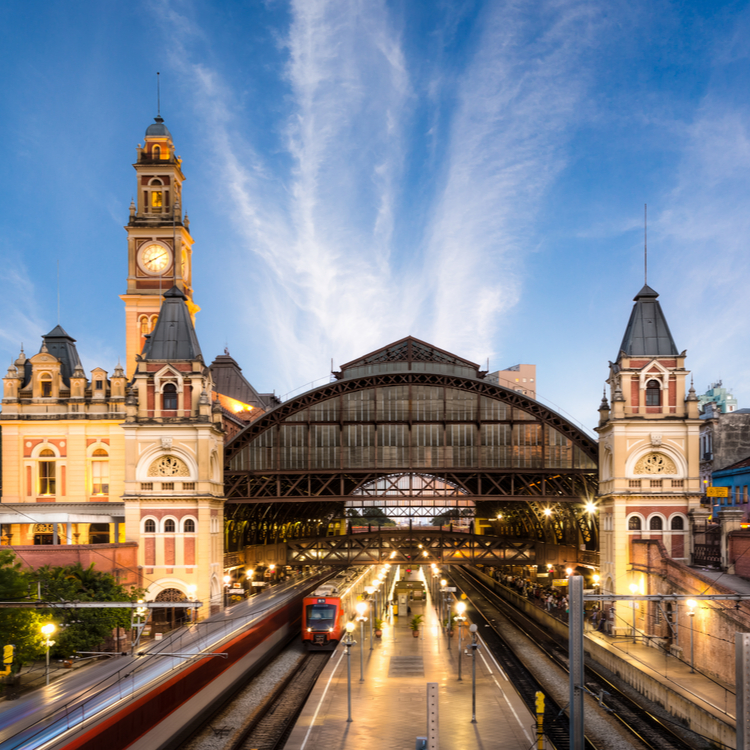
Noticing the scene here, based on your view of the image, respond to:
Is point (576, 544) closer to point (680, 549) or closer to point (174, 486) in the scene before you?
point (680, 549)

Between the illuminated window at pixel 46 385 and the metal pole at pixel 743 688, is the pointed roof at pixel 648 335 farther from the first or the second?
the illuminated window at pixel 46 385

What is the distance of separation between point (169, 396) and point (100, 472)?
950 centimetres

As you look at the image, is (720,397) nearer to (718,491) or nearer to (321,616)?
(718,491)

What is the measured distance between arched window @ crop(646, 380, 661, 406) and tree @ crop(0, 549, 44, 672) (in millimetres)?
39329

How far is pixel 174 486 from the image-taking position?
163 feet

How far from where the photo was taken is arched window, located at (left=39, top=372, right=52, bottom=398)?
183 ft

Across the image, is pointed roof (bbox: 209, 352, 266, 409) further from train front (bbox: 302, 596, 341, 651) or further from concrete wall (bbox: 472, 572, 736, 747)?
A: concrete wall (bbox: 472, 572, 736, 747)

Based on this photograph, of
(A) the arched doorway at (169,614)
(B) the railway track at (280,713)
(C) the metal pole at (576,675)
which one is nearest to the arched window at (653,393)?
(B) the railway track at (280,713)

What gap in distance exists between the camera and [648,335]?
5056 cm

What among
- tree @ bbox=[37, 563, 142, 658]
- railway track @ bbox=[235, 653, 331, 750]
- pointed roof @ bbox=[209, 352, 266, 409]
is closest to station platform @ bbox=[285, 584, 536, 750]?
railway track @ bbox=[235, 653, 331, 750]

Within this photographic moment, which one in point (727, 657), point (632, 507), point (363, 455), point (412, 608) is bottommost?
point (412, 608)

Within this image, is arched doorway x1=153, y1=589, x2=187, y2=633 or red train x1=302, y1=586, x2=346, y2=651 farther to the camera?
arched doorway x1=153, y1=589, x2=187, y2=633

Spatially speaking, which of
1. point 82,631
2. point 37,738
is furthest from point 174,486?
point 37,738

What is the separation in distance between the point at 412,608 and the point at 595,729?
36.4 m
